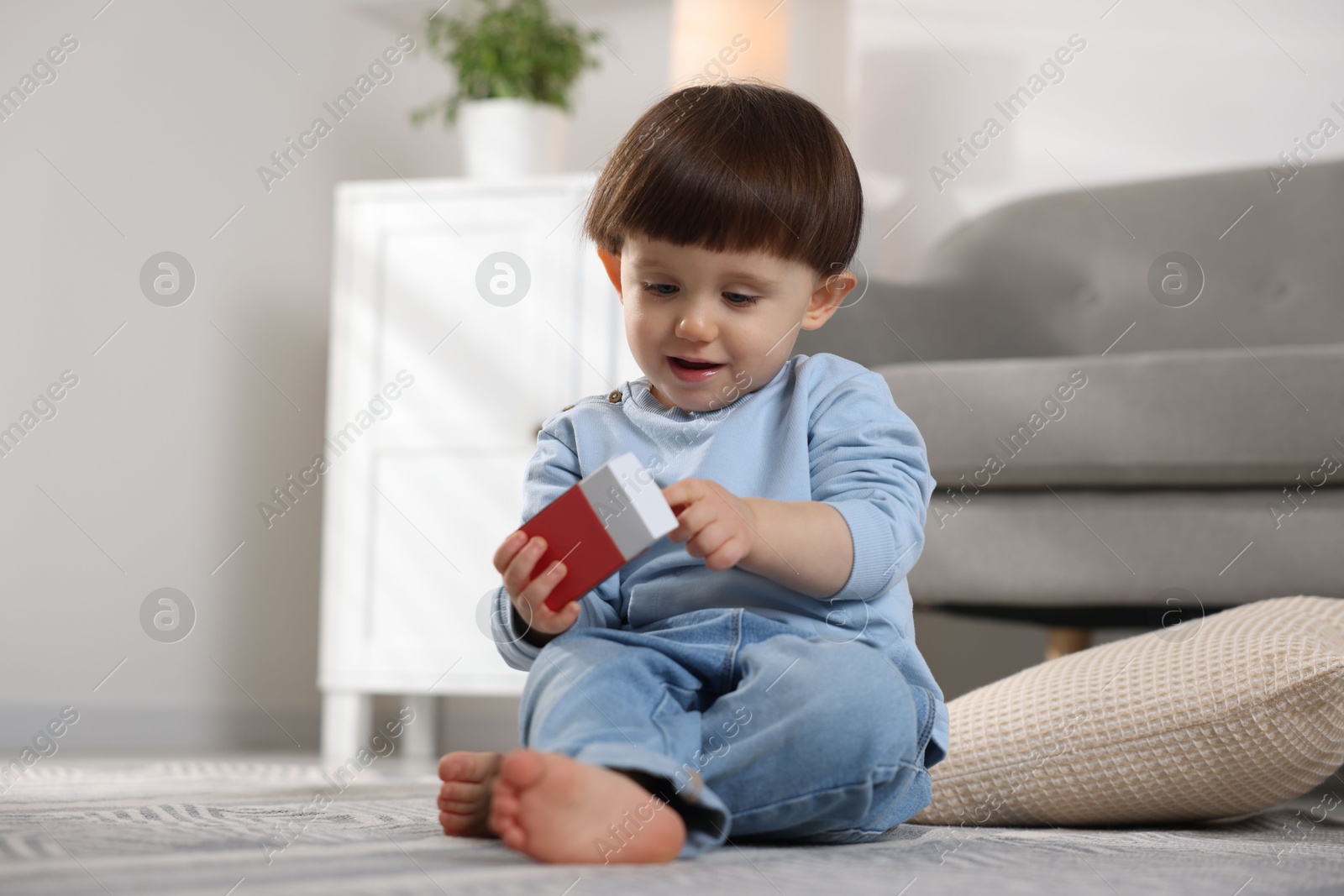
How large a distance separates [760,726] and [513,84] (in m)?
1.71

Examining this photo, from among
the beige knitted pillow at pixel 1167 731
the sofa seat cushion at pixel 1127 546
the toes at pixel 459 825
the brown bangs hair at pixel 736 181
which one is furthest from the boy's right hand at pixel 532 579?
the sofa seat cushion at pixel 1127 546

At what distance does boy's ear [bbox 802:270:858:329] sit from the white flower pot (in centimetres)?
133

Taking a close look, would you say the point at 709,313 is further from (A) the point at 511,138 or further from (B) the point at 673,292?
(A) the point at 511,138

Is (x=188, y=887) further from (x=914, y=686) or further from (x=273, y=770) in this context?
(x=273, y=770)

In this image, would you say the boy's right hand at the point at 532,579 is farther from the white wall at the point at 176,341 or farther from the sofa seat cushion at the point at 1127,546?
the white wall at the point at 176,341

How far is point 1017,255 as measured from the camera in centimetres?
203

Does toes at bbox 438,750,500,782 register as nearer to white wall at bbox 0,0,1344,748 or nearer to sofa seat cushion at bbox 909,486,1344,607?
sofa seat cushion at bbox 909,486,1344,607

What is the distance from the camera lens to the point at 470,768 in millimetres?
680

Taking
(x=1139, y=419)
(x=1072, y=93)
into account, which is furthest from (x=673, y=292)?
(x=1072, y=93)

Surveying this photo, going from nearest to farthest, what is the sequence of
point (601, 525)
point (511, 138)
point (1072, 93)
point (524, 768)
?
point (524, 768) < point (601, 525) < point (511, 138) < point (1072, 93)

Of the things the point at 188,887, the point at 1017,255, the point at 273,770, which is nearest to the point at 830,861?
the point at 188,887

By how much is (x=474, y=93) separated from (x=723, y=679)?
5.53ft

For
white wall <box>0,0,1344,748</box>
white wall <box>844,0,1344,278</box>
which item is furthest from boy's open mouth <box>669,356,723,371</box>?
white wall <box>0,0,1344,748</box>

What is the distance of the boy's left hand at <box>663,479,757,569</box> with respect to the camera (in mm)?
653
